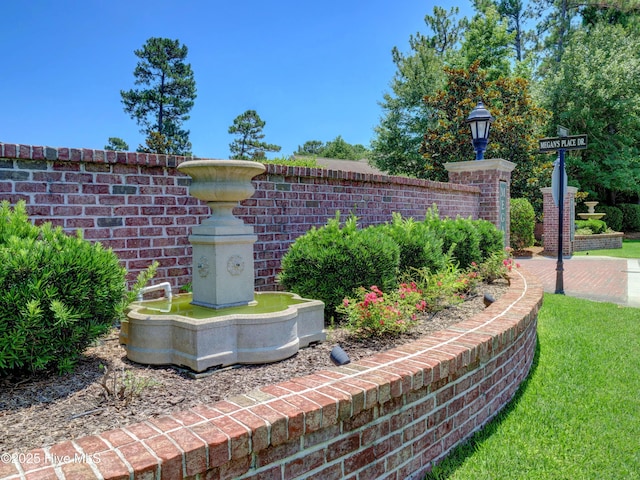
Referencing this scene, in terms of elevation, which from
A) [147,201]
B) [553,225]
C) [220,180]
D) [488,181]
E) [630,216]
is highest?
[488,181]

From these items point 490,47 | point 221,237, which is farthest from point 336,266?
point 490,47

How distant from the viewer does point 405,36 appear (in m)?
27.9

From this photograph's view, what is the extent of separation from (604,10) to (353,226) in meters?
34.6

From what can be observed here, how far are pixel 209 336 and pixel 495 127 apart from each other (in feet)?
55.6

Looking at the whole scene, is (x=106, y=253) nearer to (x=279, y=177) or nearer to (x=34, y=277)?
(x=34, y=277)

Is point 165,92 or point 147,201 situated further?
point 165,92

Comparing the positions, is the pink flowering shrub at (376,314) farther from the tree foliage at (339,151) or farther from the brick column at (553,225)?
the tree foliage at (339,151)

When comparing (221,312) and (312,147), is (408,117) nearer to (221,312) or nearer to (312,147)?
(221,312)

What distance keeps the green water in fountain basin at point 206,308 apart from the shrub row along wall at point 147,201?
505 millimetres

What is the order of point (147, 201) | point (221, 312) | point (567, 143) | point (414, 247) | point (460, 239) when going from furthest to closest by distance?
point (567, 143)
point (460, 239)
point (414, 247)
point (147, 201)
point (221, 312)

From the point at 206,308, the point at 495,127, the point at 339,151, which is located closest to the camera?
the point at 206,308

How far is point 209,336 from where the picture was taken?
2756 millimetres

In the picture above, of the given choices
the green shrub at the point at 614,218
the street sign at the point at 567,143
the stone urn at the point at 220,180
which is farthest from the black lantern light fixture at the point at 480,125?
the green shrub at the point at 614,218

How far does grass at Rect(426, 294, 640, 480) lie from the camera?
258 centimetres
